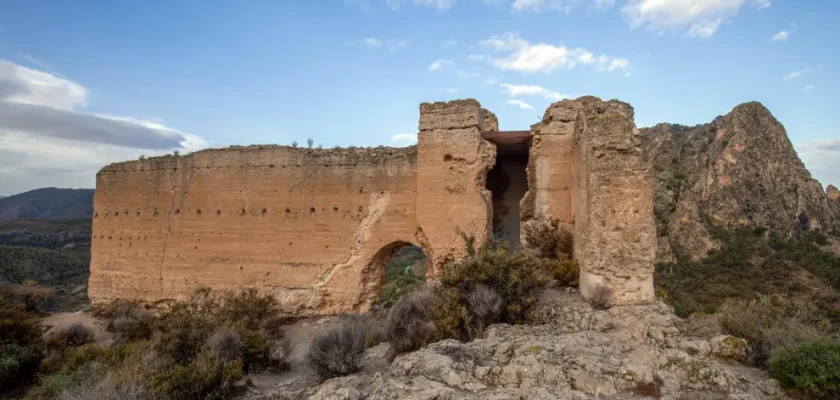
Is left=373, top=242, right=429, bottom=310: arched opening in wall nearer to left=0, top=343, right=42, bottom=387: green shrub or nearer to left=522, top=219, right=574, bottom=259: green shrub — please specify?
left=522, top=219, right=574, bottom=259: green shrub

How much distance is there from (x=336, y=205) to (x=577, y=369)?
6392 mm

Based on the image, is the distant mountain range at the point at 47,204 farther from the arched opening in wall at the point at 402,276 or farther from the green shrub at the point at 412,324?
the green shrub at the point at 412,324

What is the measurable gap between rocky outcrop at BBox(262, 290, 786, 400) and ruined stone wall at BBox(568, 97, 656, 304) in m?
0.71

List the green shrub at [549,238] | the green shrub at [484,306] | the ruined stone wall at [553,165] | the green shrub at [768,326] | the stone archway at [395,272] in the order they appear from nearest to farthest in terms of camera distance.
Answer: the green shrub at [768,326] → the green shrub at [484,306] → the green shrub at [549,238] → the ruined stone wall at [553,165] → the stone archway at [395,272]

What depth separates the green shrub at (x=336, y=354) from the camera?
6152 millimetres

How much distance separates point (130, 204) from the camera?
1150cm

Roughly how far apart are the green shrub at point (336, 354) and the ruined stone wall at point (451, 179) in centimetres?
306

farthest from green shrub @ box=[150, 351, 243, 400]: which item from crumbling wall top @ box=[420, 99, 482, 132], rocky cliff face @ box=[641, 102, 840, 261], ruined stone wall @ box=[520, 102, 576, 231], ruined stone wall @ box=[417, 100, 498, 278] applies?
rocky cliff face @ box=[641, 102, 840, 261]

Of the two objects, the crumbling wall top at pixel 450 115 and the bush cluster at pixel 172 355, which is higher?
the crumbling wall top at pixel 450 115

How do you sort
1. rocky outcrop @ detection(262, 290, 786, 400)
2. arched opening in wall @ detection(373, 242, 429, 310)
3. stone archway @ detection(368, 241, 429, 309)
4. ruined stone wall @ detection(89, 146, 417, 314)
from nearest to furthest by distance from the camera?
rocky outcrop @ detection(262, 290, 786, 400) → ruined stone wall @ detection(89, 146, 417, 314) → stone archway @ detection(368, 241, 429, 309) → arched opening in wall @ detection(373, 242, 429, 310)

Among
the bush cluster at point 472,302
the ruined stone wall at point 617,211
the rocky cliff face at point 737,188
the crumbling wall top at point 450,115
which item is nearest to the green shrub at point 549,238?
the bush cluster at point 472,302

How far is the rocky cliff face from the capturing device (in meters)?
26.4

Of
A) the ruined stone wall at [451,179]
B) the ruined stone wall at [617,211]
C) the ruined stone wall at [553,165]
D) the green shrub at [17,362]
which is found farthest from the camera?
the ruined stone wall at [451,179]

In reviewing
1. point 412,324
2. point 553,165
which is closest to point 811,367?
point 412,324
